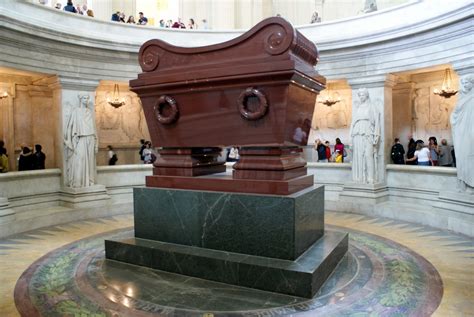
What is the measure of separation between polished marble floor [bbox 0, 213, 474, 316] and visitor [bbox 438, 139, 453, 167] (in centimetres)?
452

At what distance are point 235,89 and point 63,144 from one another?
5.89m

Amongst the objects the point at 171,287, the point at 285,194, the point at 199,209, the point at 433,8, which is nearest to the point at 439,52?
the point at 433,8

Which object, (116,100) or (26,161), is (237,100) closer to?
(26,161)

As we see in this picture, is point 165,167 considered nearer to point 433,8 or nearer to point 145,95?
point 145,95

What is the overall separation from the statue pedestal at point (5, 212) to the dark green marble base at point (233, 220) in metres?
3.60

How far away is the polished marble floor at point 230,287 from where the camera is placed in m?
3.31

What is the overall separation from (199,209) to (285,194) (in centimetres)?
99

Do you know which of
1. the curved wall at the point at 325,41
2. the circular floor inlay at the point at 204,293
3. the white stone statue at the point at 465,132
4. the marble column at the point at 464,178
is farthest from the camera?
the curved wall at the point at 325,41

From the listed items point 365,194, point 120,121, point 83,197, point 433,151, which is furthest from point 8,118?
point 433,151

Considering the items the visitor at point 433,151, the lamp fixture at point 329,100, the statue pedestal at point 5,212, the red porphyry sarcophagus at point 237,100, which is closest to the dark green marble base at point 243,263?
the red porphyry sarcophagus at point 237,100

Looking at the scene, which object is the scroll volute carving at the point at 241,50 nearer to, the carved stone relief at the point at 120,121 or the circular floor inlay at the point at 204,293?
the circular floor inlay at the point at 204,293

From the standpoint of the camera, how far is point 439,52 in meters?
7.61

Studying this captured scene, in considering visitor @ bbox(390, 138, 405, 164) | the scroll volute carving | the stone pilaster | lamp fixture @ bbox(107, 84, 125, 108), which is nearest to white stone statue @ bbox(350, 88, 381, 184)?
the stone pilaster

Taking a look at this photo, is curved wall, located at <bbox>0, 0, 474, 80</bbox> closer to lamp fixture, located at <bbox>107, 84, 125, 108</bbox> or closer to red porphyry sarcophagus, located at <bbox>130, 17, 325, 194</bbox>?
lamp fixture, located at <bbox>107, 84, 125, 108</bbox>
